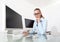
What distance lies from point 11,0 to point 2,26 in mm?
787

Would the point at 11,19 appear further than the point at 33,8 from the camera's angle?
No

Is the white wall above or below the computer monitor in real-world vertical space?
above

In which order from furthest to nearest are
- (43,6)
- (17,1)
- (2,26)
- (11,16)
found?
(43,6) < (17,1) < (2,26) < (11,16)

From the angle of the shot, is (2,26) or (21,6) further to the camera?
(21,6)

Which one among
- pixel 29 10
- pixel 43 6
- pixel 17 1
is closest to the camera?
pixel 17 1

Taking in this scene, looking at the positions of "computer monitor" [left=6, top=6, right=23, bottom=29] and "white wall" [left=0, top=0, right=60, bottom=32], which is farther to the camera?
"white wall" [left=0, top=0, right=60, bottom=32]

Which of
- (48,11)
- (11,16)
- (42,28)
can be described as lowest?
(42,28)

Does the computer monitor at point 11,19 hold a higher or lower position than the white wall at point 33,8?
lower

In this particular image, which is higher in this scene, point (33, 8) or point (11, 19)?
point (33, 8)

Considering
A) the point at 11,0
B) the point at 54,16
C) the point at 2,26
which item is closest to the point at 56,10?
the point at 54,16

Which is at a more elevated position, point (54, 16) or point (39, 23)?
point (54, 16)

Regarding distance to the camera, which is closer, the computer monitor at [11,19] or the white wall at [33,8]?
the computer monitor at [11,19]

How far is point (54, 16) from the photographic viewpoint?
3973mm

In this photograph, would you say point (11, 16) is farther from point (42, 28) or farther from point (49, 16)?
point (49, 16)
